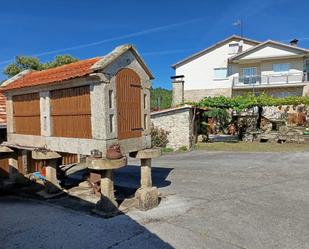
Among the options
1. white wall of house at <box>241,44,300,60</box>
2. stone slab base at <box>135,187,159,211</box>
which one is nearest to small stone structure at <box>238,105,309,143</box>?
white wall of house at <box>241,44,300,60</box>

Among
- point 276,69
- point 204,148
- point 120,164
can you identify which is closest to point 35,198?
point 120,164

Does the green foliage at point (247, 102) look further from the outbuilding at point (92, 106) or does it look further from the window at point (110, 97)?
the window at point (110, 97)

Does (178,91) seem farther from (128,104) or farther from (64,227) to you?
(64,227)

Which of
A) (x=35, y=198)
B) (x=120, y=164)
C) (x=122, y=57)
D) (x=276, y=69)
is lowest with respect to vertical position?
(x=35, y=198)

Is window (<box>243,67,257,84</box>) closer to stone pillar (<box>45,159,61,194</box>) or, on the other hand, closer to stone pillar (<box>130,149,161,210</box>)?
stone pillar (<box>130,149,161,210</box>)

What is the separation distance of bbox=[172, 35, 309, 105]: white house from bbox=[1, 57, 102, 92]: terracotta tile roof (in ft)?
67.1

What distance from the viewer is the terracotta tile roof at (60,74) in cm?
723

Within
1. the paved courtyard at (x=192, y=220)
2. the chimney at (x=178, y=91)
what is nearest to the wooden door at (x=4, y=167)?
the paved courtyard at (x=192, y=220)

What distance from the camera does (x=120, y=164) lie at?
6.72 m

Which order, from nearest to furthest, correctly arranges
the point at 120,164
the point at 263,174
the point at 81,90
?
1. the point at 120,164
2. the point at 81,90
3. the point at 263,174

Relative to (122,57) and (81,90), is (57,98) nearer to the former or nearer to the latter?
(81,90)

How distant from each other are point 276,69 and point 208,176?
23359mm

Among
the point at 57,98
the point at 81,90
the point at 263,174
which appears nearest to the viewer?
the point at 81,90

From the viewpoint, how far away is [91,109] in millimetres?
6867
